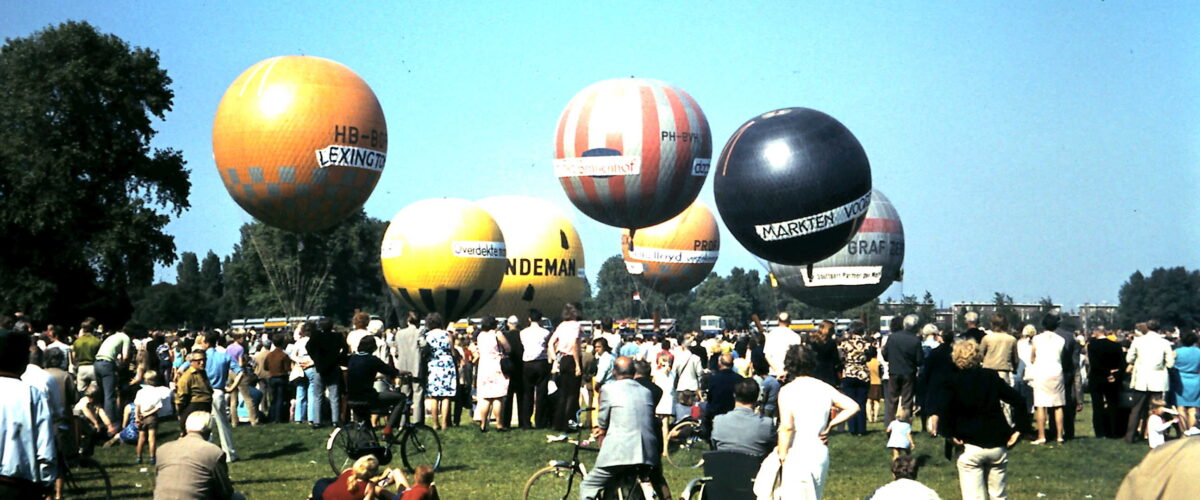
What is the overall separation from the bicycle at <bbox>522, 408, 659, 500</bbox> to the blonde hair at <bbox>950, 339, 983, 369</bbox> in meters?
2.53

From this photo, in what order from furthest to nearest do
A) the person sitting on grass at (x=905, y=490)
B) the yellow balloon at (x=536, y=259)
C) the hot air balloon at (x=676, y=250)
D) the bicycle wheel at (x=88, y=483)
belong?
the hot air balloon at (x=676, y=250), the yellow balloon at (x=536, y=259), the bicycle wheel at (x=88, y=483), the person sitting on grass at (x=905, y=490)

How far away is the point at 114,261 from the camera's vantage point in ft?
152

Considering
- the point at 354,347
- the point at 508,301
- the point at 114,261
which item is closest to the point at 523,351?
the point at 354,347

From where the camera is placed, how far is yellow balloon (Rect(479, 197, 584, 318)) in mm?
47875

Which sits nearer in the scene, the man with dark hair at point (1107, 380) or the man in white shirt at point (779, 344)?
the man in white shirt at point (779, 344)

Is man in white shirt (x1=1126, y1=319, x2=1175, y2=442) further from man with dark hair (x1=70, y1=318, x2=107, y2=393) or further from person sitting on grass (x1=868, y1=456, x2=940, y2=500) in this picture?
man with dark hair (x1=70, y1=318, x2=107, y2=393)

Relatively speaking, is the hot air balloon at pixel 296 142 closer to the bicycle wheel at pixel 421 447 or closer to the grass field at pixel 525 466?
the grass field at pixel 525 466

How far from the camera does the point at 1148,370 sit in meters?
17.8

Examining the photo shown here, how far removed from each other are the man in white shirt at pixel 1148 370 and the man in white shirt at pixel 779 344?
14.7 ft

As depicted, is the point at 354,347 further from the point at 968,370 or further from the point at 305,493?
the point at 968,370

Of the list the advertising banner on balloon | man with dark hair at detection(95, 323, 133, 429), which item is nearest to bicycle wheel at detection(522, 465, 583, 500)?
man with dark hair at detection(95, 323, 133, 429)

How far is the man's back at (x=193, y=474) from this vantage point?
811 cm

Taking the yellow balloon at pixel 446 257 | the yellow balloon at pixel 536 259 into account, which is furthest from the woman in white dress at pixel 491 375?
the yellow balloon at pixel 536 259

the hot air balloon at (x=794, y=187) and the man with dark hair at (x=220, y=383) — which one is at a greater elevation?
the hot air balloon at (x=794, y=187)
